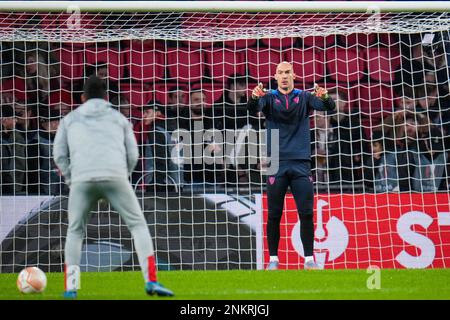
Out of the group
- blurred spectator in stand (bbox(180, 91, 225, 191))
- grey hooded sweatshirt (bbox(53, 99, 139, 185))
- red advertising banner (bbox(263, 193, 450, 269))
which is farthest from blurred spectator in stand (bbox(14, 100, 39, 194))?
grey hooded sweatshirt (bbox(53, 99, 139, 185))

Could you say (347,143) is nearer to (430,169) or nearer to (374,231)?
(430,169)

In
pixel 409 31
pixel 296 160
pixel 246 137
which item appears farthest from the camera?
pixel 246 137

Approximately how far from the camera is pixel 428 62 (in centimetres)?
1326

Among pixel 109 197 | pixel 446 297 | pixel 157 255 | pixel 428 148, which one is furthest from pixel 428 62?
pixel 109 197

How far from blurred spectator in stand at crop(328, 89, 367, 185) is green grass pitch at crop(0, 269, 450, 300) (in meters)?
3.13

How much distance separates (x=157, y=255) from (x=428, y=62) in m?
4.74

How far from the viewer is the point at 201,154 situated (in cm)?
1278

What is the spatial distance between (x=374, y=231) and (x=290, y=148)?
2642 millimetres

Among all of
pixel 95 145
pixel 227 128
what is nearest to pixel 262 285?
pixel 95 145

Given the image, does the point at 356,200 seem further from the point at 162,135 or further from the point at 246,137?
the point at 162,135

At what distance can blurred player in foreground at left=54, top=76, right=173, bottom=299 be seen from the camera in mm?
7461

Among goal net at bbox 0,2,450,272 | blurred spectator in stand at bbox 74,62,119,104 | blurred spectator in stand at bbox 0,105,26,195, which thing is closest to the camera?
goal net at bbox 0,2,450,272

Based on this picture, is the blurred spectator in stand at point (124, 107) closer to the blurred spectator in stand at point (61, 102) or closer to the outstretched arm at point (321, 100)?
the blurred spectator in stand at point (61, 102)

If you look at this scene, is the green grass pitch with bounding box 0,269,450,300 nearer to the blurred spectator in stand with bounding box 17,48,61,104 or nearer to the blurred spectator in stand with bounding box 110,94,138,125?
the blurred spectator in stand with bounding box 110,94,138,125
